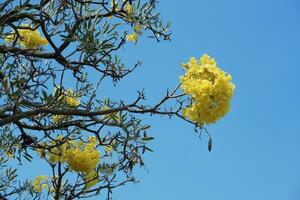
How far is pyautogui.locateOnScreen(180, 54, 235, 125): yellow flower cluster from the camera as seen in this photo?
3393mm

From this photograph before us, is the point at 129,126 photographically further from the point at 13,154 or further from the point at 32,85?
the point at 13,154

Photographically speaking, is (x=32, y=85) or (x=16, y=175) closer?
(x=32, y=85)

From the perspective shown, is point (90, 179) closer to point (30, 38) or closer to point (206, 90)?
point (30, 38)

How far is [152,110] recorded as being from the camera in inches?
146

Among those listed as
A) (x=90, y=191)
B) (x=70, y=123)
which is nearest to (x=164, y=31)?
(x=70, y=123)

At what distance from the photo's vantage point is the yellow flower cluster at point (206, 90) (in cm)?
339

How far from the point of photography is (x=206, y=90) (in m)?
3.37

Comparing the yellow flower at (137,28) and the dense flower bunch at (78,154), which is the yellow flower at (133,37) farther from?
the dense flower bunch at (78,154)

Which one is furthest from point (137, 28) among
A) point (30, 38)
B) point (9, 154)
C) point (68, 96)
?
point (9, 154)

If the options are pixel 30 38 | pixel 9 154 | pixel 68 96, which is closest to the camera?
pixel 68 96

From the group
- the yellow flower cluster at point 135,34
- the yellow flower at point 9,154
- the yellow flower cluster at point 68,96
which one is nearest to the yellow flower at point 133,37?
the yellow flower cluster at point 135,34

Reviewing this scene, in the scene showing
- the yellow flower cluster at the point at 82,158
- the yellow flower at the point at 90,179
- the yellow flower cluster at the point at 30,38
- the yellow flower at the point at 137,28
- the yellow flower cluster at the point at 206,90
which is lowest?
the yellow flower cluster at the point at 206,90

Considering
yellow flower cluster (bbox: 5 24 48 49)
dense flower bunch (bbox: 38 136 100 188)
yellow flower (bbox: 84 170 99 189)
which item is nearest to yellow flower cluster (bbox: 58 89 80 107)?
dense flower bunch (bbox: 38 136 100 188)

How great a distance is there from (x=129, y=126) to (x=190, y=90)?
0.71 meters
